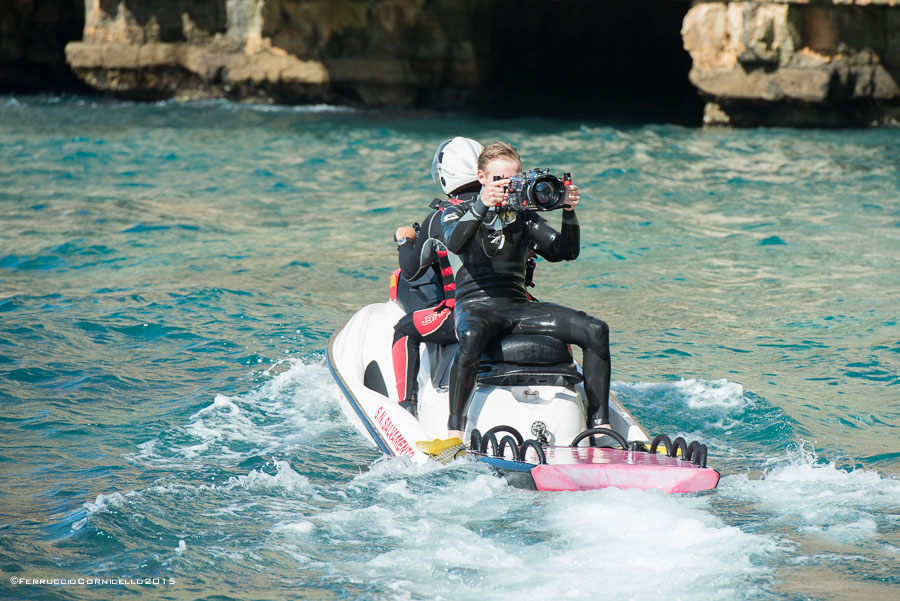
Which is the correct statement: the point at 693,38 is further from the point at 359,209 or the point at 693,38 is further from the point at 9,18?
the point at 9,18

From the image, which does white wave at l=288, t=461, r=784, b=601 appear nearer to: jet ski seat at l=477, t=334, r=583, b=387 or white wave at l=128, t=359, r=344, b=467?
jet ski seat at l=477, t=334, r=583, b=387

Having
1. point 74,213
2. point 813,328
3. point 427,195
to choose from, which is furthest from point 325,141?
point 813,328

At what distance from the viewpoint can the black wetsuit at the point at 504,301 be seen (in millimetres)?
4867

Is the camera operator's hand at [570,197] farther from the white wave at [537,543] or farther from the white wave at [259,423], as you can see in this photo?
the white wave at [259,423]

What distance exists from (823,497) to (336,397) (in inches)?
120

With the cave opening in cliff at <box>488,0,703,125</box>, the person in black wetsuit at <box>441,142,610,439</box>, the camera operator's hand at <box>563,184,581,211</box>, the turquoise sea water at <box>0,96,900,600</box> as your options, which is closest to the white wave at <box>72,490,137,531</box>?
the turquoise sea water at <box>0,96,900,600</box>

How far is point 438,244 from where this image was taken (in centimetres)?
530

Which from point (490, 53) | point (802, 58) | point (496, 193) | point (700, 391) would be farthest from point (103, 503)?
point (490, 53)

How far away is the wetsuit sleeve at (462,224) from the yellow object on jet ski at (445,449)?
2.96 ft

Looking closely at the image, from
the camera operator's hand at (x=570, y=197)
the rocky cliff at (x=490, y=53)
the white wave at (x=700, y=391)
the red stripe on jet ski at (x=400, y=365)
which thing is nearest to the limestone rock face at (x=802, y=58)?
the rocky cliff at (x=490, y=53)

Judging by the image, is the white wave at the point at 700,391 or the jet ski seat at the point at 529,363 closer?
the jet ski seat at the point at 529,363

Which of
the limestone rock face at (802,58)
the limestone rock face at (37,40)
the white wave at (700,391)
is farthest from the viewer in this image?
the limestone rock face at (37,40)

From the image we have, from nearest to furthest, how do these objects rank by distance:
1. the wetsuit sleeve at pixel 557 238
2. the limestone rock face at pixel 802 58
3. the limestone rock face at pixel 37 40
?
the wetsuit sleeve at pixel 557 238 → the limestone rock face at pixel 802 58 → the limestone rock face at pixel 37 40

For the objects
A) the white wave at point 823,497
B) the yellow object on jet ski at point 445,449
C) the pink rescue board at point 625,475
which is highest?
the pink rescue board at point 625,475
